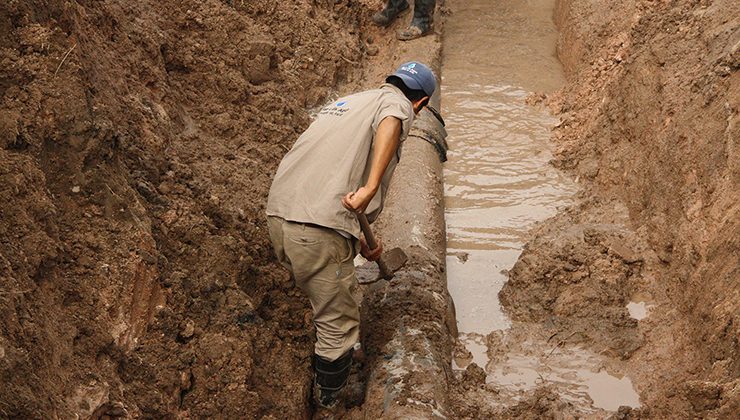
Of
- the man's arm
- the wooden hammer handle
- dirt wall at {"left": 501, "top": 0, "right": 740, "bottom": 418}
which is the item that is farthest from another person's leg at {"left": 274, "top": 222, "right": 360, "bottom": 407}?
dirt wall at {"left": 501, "top": 0, "right": 740, "bottom": 418}

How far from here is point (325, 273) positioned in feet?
12.9

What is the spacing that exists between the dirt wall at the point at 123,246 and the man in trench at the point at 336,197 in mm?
278

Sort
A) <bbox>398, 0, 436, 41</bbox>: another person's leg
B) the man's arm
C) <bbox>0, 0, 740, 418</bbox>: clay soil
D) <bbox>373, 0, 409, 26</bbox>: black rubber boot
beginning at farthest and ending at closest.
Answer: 1. <bbox>373, 0, 409, 26</bbox>: black rubber boot
2. <bbox>398, 0, 436, 41</bbox>: another person's leg
3. the man's arm
4. <bbox>0, 0, 740, 418</bbox>: clay soil

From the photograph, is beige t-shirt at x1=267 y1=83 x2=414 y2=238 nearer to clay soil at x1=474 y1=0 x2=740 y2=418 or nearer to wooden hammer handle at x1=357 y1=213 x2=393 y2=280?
wooden hammer handle at x1=357 y1=213 x2=393 y2=280

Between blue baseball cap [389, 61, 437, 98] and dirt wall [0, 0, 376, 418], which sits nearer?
dirt wall [0, 0, 376, 418]

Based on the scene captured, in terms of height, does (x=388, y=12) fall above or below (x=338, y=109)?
below

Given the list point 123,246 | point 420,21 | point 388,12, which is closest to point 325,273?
point 123,246

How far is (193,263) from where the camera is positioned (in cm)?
387

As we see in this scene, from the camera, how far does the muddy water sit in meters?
4.71

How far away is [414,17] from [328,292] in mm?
5158

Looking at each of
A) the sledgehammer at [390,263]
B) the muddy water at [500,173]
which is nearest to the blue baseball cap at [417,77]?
the sledgehammer at [390,263]

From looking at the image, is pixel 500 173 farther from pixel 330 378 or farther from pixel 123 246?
pixel 123 246

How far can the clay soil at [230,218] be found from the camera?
125 inches

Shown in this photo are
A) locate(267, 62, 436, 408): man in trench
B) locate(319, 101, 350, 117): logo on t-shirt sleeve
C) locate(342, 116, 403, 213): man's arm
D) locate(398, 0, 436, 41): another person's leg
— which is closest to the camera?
locate(342, 116, 403, 213): man's arm
